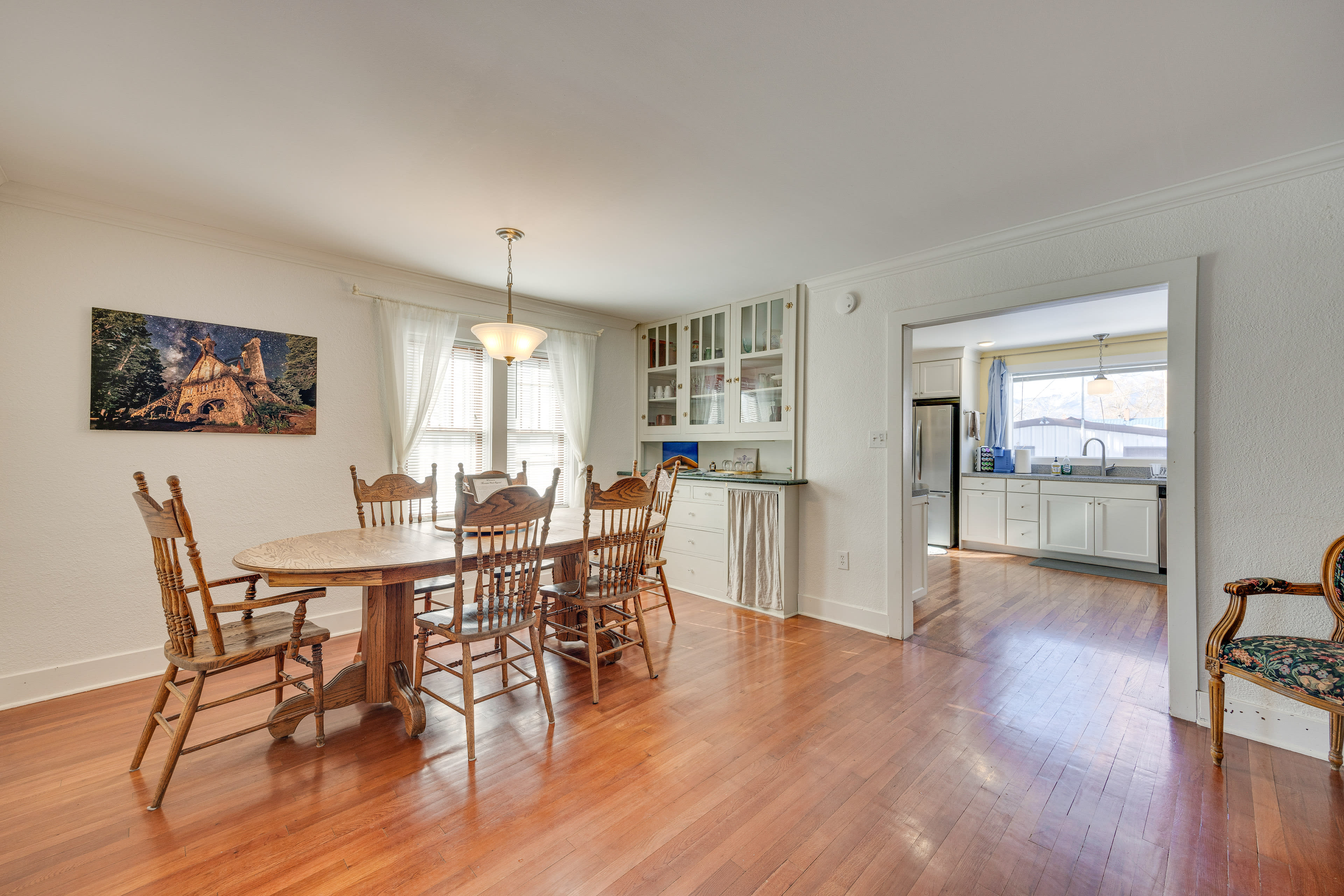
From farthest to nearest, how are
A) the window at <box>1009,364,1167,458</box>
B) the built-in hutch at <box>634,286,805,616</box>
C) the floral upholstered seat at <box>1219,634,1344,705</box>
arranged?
1. the window at <box>1009,364,1167,458</box>
2. the built-in hutch at <box>634,286,805,616</box>
3. the floral upholstered seat at <box>1219,634,1344,705</box>

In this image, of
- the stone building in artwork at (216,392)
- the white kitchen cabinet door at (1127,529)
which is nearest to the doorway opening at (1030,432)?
the white kitchen cabinet door at (1127,529)

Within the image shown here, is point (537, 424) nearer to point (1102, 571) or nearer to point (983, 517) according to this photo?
point (983, 517)

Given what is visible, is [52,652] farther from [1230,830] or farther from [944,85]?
[1230,830]

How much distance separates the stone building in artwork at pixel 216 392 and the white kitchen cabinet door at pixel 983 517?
22.2 ft

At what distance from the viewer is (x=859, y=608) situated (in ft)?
12.2

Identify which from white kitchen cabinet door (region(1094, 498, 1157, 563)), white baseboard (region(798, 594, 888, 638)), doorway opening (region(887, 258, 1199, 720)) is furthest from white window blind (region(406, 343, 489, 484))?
white kitchen cabinet door (region(1094, 498, 1157, 563))

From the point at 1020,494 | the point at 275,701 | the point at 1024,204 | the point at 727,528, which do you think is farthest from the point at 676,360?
the point at 1020,494

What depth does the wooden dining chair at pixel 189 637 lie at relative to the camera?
183cm

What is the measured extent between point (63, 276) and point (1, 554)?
1.38 m

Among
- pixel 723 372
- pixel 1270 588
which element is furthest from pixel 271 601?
pixel 1270 588

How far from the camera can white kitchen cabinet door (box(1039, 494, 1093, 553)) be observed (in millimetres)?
5539

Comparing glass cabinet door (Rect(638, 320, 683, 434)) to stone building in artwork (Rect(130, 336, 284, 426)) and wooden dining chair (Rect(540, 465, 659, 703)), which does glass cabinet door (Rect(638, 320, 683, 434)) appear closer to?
wooden dining chair (Rect(540, 465, 659, 703))

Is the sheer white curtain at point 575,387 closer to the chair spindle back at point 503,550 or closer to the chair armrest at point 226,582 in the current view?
the chair spindle back at point 503,550

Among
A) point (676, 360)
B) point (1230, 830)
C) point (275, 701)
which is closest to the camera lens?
point (1230, 830)
